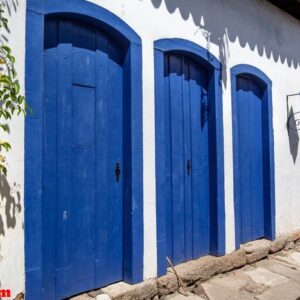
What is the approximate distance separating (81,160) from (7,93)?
90 cm

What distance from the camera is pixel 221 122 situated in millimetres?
4586

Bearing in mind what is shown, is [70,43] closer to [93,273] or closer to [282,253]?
[93,273]

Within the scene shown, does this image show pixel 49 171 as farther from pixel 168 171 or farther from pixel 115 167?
pixel 168 171

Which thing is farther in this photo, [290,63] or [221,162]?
[290,63]

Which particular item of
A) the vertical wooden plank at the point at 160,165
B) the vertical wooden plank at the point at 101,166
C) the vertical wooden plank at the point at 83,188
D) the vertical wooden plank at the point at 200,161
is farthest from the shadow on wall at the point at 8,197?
the vertical wooden plank at the point at 200,161

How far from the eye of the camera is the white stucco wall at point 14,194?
266cm

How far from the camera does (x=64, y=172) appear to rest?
125 inches

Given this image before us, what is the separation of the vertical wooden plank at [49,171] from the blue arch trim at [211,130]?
44.2 inches

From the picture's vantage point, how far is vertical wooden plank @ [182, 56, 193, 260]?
427cm

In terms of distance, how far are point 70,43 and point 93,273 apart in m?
2.09

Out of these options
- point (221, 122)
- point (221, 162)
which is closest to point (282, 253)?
point (221, 162)

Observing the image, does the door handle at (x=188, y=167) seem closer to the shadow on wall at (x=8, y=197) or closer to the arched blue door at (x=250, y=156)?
the arched blue door at (x=250, y=156)

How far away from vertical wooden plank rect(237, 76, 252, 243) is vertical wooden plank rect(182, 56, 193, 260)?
1.05 meters

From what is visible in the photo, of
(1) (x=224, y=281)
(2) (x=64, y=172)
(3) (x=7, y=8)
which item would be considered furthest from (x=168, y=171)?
(3) (x=7, y=8)
